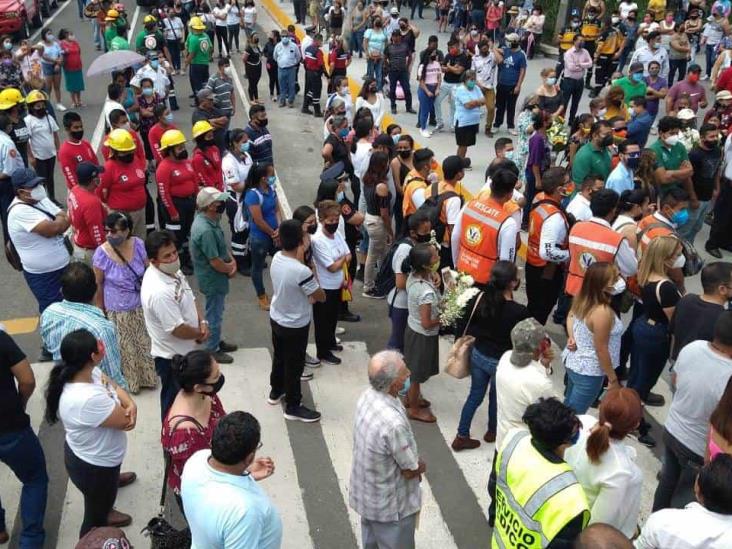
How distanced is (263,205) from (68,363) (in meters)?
3.81

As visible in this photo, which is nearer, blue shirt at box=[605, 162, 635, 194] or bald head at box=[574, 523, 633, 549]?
bald head at box=[574, 523, 633, 549]

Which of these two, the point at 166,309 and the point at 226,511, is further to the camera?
the point at 166,309

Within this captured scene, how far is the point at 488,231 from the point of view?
6.26 m

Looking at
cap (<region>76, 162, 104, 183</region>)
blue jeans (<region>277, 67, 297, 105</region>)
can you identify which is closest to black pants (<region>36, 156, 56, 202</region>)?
cap (<region>76, 162, 104, 183</region>)

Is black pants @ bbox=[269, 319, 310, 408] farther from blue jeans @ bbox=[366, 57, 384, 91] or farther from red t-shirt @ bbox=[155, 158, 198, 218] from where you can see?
blue jeans @ bbox=[366, 57, 384, 91]

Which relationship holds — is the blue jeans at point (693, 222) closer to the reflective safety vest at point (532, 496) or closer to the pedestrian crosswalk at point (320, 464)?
the pedestrian crosswalk at point (320, 464)

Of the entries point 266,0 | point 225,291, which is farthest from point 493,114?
point 266,0

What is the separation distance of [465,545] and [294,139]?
10567mm

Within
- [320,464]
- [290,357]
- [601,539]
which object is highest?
[601,539]

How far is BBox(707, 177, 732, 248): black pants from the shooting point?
30.1 feet

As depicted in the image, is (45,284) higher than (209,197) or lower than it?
lower

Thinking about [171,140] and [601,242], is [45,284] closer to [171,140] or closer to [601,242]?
[171,140]

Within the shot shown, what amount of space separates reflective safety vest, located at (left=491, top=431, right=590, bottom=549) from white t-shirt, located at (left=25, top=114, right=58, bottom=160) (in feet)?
28.0

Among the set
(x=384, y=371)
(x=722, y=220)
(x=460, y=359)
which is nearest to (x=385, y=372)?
(x=384, y=371)
